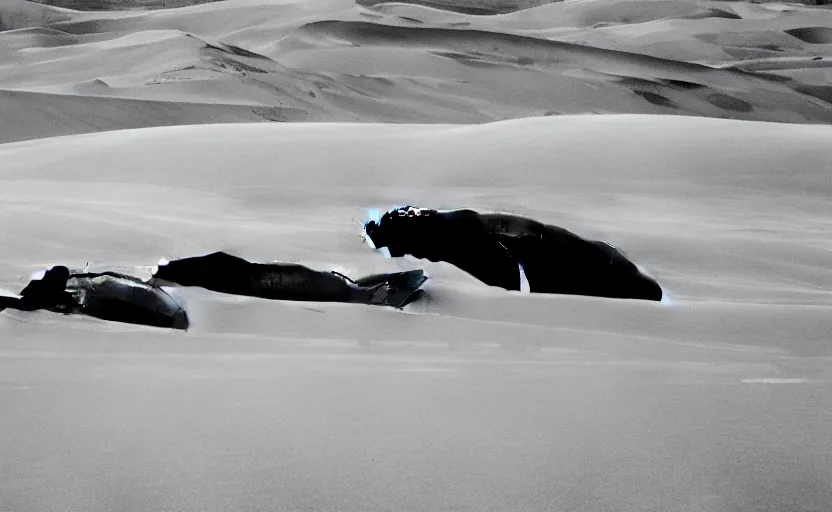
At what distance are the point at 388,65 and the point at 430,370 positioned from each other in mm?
4779

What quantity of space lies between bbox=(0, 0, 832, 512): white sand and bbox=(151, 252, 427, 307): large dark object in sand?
1.3 inches

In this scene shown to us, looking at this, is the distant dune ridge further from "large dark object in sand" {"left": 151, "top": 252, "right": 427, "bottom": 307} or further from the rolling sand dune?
"large dark object in sand" {"left": 151, "top": 252, "right": 427, "bottom": 307}

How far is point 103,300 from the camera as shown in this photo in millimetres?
1225

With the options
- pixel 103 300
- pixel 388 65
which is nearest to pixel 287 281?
pixel 103 300

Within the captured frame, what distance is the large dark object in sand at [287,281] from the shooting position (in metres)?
1.33

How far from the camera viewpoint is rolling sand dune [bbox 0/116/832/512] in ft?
2.35

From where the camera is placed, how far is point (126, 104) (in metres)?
4.64

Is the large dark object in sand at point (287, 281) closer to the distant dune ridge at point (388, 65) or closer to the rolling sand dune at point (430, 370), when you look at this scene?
the rolling sand dune at point (430, 370)

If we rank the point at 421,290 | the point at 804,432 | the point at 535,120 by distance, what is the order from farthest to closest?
the point at 535,120, the point at 421,290, the point at 804,432

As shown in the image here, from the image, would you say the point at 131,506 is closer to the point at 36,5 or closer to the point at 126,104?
the point at 126,104

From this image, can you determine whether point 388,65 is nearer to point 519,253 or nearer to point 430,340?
point 519,253

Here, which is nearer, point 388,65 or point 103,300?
point 103,300

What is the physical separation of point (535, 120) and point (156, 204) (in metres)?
1.42

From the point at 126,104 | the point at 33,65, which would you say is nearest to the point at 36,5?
the point at 33,65
